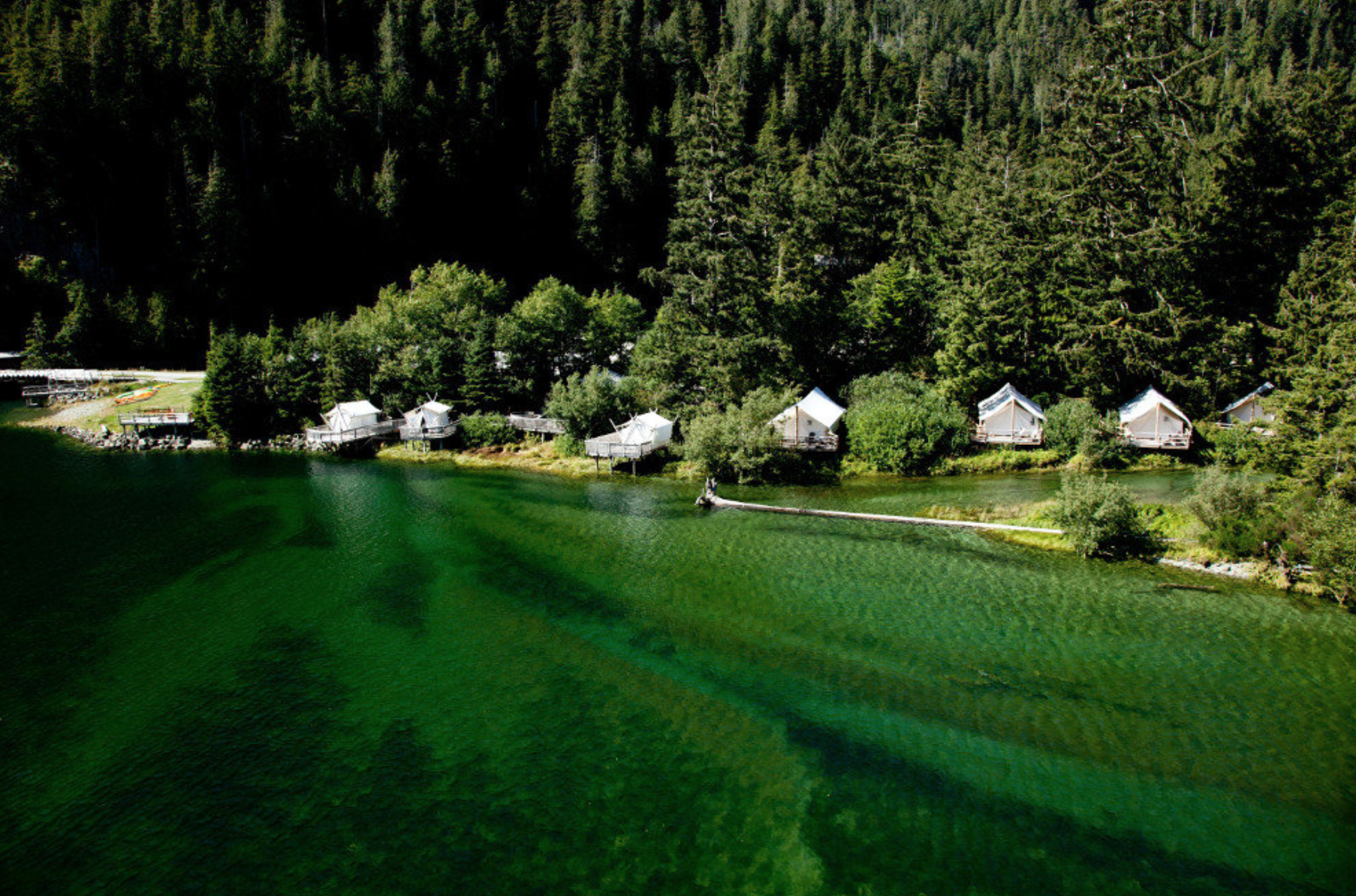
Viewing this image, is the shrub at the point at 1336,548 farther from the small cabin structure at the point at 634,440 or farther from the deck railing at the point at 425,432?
the deck railing at the point at 425,432

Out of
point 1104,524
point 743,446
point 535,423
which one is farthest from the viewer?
point 535,423

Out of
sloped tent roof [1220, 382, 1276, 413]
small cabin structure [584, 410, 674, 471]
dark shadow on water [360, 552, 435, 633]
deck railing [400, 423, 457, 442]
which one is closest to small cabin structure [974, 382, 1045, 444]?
sloped tent roof [1220, 382, 1276, 413]

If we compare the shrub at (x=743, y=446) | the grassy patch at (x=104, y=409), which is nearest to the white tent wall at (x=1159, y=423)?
the shrub at (x=743, y=446)

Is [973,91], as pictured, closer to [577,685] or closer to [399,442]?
[399,442]

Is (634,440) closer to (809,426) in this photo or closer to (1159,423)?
(809,426)

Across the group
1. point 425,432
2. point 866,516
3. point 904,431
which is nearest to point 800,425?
point 904,431

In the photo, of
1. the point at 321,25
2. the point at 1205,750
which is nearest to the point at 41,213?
the point at 321,25

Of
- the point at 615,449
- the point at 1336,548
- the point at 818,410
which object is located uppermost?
the point at 818,410
